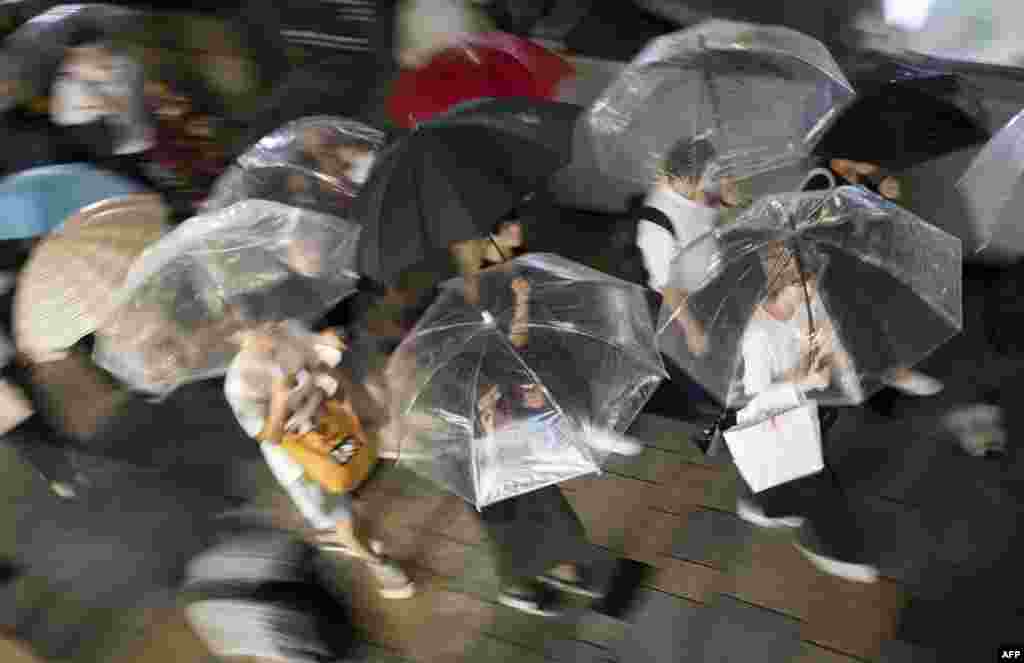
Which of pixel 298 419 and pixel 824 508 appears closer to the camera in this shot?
pixel 298 419

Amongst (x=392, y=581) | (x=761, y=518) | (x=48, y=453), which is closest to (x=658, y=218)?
(x=761, y=518)

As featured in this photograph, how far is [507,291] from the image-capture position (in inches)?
115

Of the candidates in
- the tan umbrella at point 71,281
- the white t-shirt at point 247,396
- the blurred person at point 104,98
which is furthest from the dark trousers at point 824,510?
the blurred person at point 104,98

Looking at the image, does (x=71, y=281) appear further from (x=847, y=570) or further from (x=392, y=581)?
(x=847, y=570)

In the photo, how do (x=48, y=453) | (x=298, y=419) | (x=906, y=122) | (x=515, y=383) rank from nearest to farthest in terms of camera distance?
(x=515, y=383) < (x=298, y=419) < (x=906, y=122) < (x=48, y=453)

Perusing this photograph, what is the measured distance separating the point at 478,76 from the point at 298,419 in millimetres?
2073

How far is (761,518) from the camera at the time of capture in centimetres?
353

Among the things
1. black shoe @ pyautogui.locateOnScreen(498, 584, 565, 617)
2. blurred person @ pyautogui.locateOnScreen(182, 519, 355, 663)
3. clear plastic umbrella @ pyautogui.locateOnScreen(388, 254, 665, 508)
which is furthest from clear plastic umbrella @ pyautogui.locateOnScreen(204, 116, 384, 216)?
black shoe @ pyautogui.locateOnScreen(498, 584, 565, 617)

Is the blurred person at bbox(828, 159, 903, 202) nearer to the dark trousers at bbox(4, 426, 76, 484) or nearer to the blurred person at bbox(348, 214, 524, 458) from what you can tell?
the blurred person at bbox(348, 214, 524, 458)

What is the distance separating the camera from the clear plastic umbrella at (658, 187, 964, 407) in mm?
2750

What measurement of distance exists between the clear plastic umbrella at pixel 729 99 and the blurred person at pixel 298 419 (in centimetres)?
172

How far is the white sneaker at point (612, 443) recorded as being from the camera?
288 centimetres

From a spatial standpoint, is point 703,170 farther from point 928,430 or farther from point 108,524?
point 108,524

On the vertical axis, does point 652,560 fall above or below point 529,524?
below
